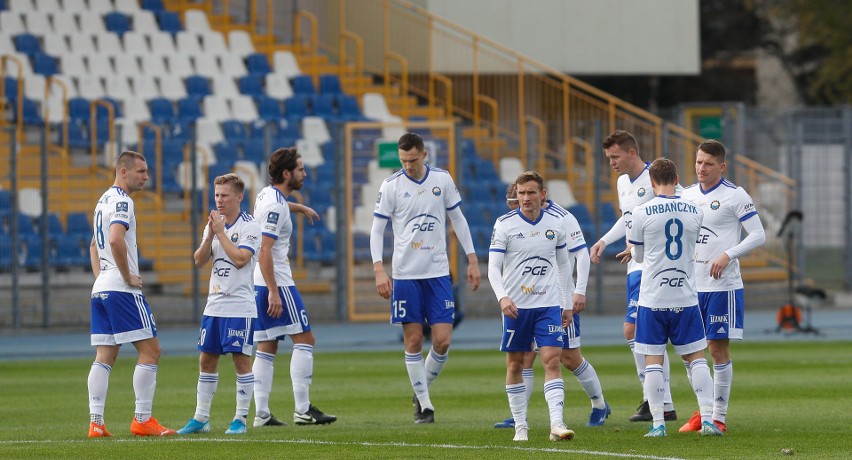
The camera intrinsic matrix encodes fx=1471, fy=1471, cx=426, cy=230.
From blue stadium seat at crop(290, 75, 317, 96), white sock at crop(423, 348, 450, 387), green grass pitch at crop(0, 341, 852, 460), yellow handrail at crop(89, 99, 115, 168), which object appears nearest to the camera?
green grass pitch at crop(0, 341, 852, 460)

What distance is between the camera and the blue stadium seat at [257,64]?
30234 millimetres

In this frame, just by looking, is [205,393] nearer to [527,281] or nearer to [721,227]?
[527,281]

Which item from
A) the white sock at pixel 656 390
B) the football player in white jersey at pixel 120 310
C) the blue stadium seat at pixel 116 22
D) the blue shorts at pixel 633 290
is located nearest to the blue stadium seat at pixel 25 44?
the blue stadium seat at pixel 116 22

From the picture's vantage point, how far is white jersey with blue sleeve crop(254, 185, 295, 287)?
453 inches

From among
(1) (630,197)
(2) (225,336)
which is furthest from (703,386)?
(2) (225,336)

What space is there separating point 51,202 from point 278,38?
8805mm

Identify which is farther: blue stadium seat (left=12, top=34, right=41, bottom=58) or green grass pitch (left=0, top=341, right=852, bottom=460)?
blue stadium seat (left=12, top=34, right=41, bottom=58)

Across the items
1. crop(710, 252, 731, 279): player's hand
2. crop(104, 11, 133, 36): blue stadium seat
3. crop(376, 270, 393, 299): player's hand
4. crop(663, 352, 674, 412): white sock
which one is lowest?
crop(663, 352, 674, 412): white sock

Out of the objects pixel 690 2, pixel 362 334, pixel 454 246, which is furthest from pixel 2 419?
pixel 690 2

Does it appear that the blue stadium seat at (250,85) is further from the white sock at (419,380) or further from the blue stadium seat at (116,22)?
the white sock at (419,380)

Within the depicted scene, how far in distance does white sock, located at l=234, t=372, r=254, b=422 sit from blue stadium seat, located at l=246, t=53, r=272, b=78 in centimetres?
1966

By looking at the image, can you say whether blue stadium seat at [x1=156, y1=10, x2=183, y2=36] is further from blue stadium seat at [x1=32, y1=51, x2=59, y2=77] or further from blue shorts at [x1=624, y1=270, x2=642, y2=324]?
blue shorts at [x1=624, y1=270, x2=642, y2=324]

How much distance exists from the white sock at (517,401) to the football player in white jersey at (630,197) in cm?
145

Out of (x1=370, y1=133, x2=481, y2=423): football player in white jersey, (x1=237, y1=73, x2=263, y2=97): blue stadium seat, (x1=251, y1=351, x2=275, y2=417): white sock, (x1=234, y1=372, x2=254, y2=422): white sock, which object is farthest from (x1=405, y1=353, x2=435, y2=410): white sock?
(x1=237, y1=73, x2=263, y2=97): blue stadium seat
